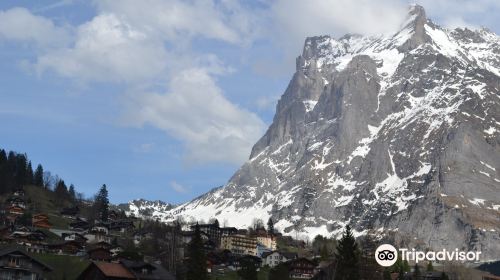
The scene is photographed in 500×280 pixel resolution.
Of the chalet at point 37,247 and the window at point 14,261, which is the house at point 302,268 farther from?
the window at point 14,261

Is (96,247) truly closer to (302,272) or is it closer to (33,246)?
(33,246)

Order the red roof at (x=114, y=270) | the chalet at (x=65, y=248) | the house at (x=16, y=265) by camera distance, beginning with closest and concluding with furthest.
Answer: the red roof at (x=114, y=270) < the house at (x=16, y=265) < the chalet at (x=65, y=248)

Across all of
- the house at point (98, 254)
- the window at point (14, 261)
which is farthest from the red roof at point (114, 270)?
the house at point (98, 254)

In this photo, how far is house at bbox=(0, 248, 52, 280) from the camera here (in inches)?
4557

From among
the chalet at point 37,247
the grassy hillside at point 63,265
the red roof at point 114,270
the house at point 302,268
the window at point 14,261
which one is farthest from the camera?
the house at point 302,268

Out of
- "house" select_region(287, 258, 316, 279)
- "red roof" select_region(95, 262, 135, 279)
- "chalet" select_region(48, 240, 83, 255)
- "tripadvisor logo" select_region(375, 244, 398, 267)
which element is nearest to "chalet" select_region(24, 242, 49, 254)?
"chalet" select_region(48, 240, 83, 255)

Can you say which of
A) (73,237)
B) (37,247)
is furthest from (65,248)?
(73,237)

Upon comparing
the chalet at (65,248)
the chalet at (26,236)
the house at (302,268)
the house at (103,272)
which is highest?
the chalet at (26,236)

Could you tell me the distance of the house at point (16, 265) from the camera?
115750 millimetres

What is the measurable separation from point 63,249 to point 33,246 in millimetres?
6620

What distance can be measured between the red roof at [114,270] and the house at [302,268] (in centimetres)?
9014

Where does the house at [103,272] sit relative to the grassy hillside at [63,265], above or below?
below

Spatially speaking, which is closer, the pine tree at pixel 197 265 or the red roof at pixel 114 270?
the pine tree at pixel 197 265

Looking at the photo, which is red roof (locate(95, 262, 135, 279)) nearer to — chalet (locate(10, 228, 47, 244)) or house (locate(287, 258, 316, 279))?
chalet (locate(10, 228, 47, 244))
